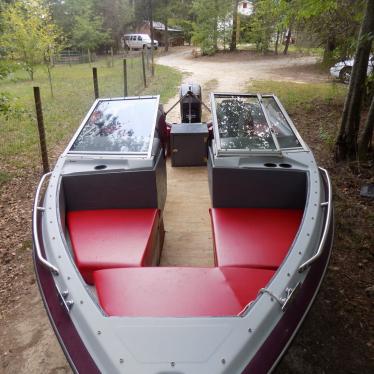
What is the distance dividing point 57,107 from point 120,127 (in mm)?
9575

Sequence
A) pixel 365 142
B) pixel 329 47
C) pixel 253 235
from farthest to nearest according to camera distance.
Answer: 1. pixel 329 47
2. pixel 365 142
3. pixel 253 235

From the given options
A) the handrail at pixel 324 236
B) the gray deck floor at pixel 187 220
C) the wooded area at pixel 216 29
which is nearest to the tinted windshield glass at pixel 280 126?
the handrail at pixel 324 236

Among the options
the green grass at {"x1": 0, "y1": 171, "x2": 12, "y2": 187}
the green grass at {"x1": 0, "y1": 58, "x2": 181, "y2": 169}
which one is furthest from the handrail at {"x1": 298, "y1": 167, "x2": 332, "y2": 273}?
the green grass at {"x1": 0, "y1": 171, "x2": 12, "y2": 187}

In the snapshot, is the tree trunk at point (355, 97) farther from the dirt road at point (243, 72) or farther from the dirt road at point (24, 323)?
the dirt road at point (243, 72)

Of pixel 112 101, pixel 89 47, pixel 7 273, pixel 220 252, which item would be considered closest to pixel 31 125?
pixel 112 101

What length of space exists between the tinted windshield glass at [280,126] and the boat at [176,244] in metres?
0.02

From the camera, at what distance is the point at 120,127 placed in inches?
181

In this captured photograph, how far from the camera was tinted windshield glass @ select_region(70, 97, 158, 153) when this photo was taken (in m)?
4.25

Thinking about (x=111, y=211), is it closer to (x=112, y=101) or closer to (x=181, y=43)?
(x=112, y=101)

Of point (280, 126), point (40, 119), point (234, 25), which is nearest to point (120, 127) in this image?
point (280, 126)

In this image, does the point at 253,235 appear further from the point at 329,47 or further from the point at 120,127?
the point at 329,47

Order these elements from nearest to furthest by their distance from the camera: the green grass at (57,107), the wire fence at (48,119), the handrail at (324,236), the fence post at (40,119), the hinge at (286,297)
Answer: the hinge at (286,297) < the handrail at (324,236) < the fence post at (40,119) < the wire fence at (48,119) < the green grass at (57,107)

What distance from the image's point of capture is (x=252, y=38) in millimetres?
30891

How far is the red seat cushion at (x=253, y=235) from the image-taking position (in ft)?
10.3
